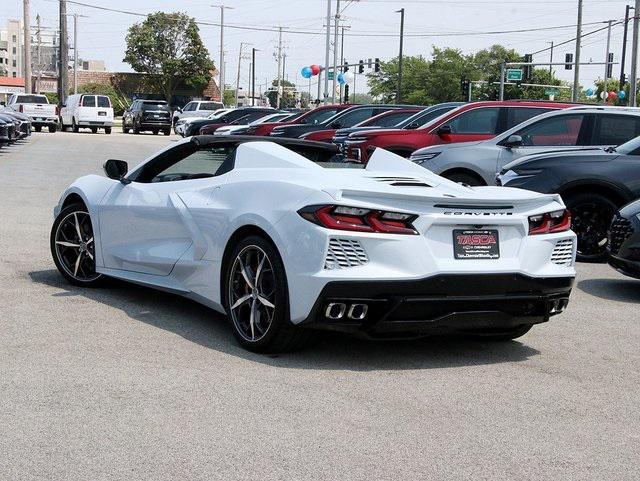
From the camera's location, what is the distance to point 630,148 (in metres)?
11.8

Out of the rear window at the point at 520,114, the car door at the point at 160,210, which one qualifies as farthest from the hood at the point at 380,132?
the car door at the point at 160,210

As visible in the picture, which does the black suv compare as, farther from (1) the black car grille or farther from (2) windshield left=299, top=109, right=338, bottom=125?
(1) the black car grille

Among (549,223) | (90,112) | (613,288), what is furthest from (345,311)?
(90,112)

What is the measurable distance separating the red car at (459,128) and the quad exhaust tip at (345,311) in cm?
1124

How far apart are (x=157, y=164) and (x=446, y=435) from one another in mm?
3809

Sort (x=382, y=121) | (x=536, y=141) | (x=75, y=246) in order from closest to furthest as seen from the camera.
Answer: (x=75, y=246)
(x=536, y=141)
(x=382, y=121)

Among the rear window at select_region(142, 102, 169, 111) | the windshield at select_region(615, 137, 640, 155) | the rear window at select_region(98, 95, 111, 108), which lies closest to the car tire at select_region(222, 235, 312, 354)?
the windshield at select_region(615, 137, 640, 155)

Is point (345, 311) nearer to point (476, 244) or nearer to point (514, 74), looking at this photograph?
point (476, 244)

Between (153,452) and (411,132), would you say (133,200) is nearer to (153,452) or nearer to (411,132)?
(153,452)

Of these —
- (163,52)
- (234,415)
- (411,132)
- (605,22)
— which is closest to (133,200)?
(234,415)

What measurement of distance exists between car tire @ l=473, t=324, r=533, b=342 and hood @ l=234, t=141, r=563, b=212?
854 millimetres

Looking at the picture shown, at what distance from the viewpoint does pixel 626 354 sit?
22.1ft

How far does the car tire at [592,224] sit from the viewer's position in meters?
11.6

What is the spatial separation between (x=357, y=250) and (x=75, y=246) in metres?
3.40
